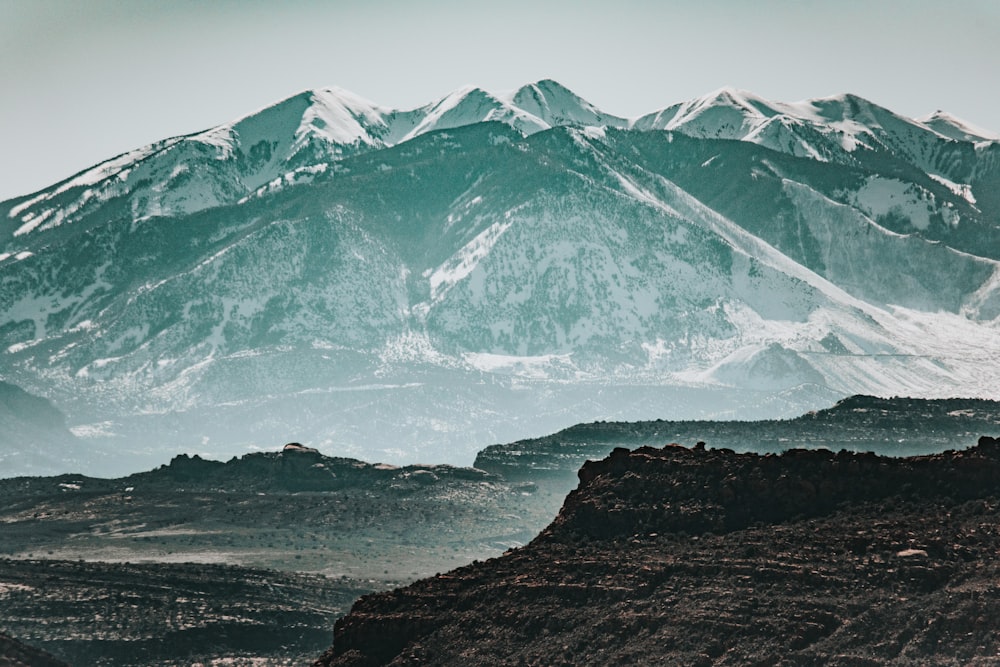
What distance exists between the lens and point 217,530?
187m

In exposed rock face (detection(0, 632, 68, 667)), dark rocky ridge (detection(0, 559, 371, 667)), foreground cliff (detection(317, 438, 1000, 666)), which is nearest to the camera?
foreground cliff (detection(317, 438, 1000, 666))

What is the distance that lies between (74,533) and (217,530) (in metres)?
11.8

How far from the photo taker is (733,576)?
233 ft

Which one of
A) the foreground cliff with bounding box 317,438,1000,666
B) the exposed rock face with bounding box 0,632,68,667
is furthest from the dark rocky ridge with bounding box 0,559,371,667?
the foreground cliff with bounding box 317,438,1000,666

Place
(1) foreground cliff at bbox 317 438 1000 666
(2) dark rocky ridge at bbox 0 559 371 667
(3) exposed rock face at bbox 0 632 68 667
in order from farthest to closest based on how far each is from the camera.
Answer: (2) dark rocky ridge at bbox 0 559 371 667 < (3) exposed rock face at bbox 0 632 68 667 < (1) foreground cliff at bbox 317 438 1000 666

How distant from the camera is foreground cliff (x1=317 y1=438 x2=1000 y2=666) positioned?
65250mm

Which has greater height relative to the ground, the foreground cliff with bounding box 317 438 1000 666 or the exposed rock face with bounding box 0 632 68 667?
the foreground cliff with bounding box 317 438 1000 666

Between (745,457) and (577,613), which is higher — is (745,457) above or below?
above

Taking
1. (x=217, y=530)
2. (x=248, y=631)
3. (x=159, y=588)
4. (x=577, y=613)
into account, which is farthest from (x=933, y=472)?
(x=217, y=530)

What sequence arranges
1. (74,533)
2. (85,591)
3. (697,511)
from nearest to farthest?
1. (697,511)
2. (85,591)
3. (74,533)

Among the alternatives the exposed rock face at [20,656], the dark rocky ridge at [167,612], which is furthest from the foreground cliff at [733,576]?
the dark rocky ridge at [167,612]

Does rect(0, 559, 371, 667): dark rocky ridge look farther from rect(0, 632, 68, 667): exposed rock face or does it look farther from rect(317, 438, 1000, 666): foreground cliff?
rect(317, 438, 1000, 666): foreground cliff

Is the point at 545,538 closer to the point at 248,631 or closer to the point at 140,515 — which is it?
the point at 248,631

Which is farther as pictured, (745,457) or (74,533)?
(74,533)
